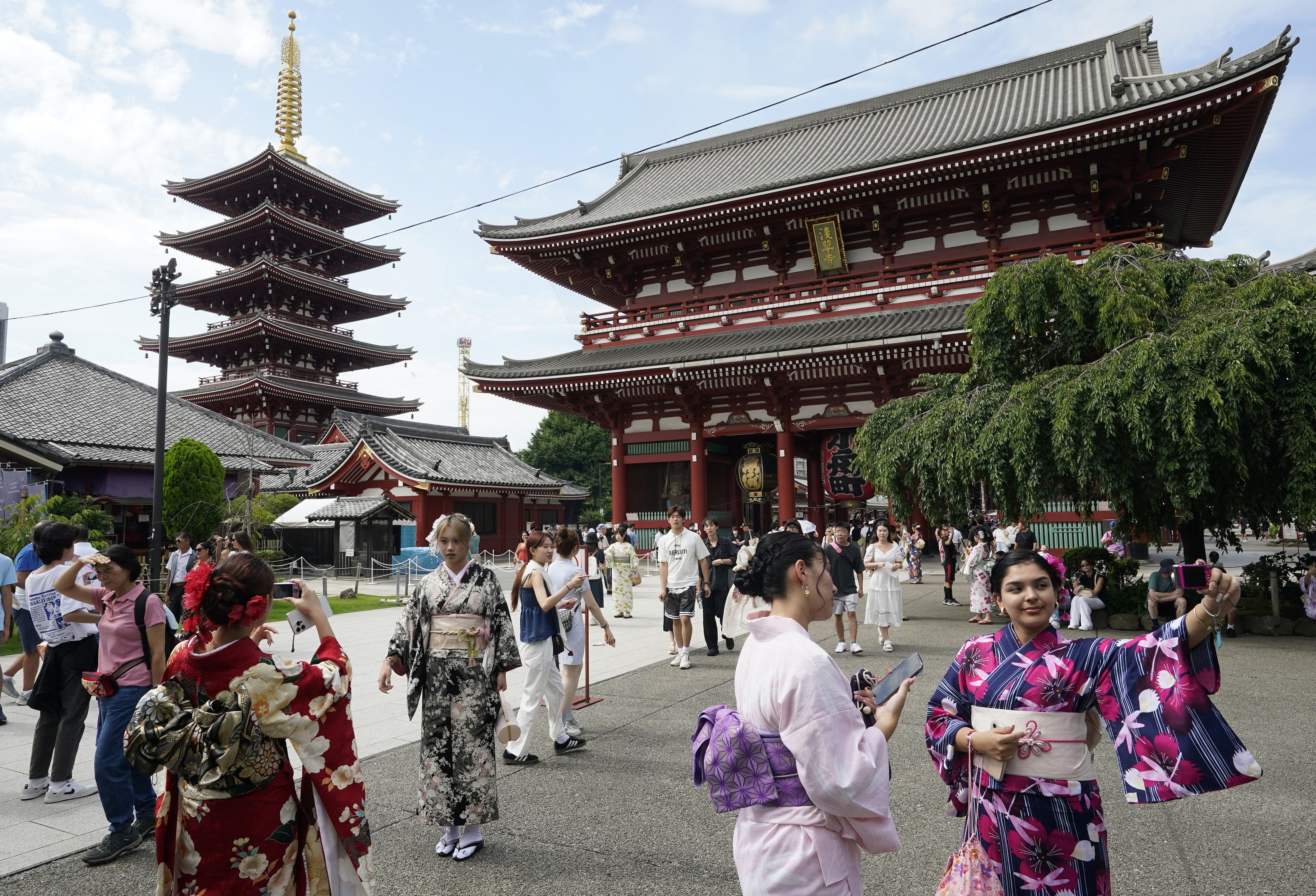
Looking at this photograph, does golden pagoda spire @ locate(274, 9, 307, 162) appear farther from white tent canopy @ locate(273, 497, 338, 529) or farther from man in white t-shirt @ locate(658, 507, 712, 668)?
man in white t-shirt @ locate(658, 507, 712, 668)

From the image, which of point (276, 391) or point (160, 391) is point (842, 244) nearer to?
point (160, 391)

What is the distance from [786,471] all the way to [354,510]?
11.2 m

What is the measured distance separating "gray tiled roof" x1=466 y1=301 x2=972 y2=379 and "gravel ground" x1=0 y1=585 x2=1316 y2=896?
10.5 m

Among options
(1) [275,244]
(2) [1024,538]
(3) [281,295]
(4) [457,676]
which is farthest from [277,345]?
(4) [457,676]

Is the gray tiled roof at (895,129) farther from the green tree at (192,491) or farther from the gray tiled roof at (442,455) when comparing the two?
the green tree at (192,491)

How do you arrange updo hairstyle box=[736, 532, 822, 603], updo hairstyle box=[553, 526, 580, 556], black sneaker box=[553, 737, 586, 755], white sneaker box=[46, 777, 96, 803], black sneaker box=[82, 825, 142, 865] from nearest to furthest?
1. updo hairstyle box=[736, 532, 822, 603]
2. black sneaker box=[82, 825, 142, 865]
3. white sneaker box=[46, 777, 96, 803]
4. black sneaker box=[553, 737, 586, 755]
5. updo hairstyle box=[553, 526, 580, 556]

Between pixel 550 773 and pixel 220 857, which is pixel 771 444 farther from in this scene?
pixel 220 857

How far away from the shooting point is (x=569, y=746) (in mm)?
5531

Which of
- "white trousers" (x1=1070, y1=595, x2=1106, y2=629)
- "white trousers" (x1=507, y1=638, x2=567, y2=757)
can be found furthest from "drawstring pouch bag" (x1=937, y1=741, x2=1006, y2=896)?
"white trousers" (x1=1070, y1=595, x2=1106, y2=629)

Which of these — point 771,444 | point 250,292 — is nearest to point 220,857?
point 771,444

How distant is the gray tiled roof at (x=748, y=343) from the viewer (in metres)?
15.6

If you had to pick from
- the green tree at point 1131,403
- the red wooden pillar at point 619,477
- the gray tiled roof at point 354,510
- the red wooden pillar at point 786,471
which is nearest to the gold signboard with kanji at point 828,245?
the red wooden pillar at point 786,471

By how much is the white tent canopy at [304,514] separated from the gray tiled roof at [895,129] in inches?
335

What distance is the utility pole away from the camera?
34.1 feet
